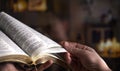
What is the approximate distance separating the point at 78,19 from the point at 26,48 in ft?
6.38

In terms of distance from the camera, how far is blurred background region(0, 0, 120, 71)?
2.38 metres

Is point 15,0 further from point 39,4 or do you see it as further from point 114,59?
point 114,59

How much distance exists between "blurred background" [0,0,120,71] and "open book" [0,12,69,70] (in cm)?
164

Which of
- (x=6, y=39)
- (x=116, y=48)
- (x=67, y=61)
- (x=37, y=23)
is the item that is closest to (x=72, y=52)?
(x=67, y=61)

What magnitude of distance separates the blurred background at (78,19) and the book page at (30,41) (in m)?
1.61

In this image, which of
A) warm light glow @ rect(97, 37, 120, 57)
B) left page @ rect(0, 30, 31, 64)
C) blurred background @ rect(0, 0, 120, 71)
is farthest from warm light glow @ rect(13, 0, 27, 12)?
left page @ rect(0, 30, 31, 64)

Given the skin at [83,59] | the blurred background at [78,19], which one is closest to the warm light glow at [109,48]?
the blurred background at [78,19]

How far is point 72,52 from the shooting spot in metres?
0.66

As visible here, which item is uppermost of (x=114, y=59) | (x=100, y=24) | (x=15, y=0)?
(x=15, y=0)

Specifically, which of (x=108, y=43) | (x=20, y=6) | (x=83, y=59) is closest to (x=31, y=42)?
(x=83, y=59)

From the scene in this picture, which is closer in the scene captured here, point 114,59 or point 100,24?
point 114,59

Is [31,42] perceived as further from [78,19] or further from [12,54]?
[78,19]

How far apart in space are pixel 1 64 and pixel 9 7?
1873 millimetres

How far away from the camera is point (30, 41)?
1.93ft
